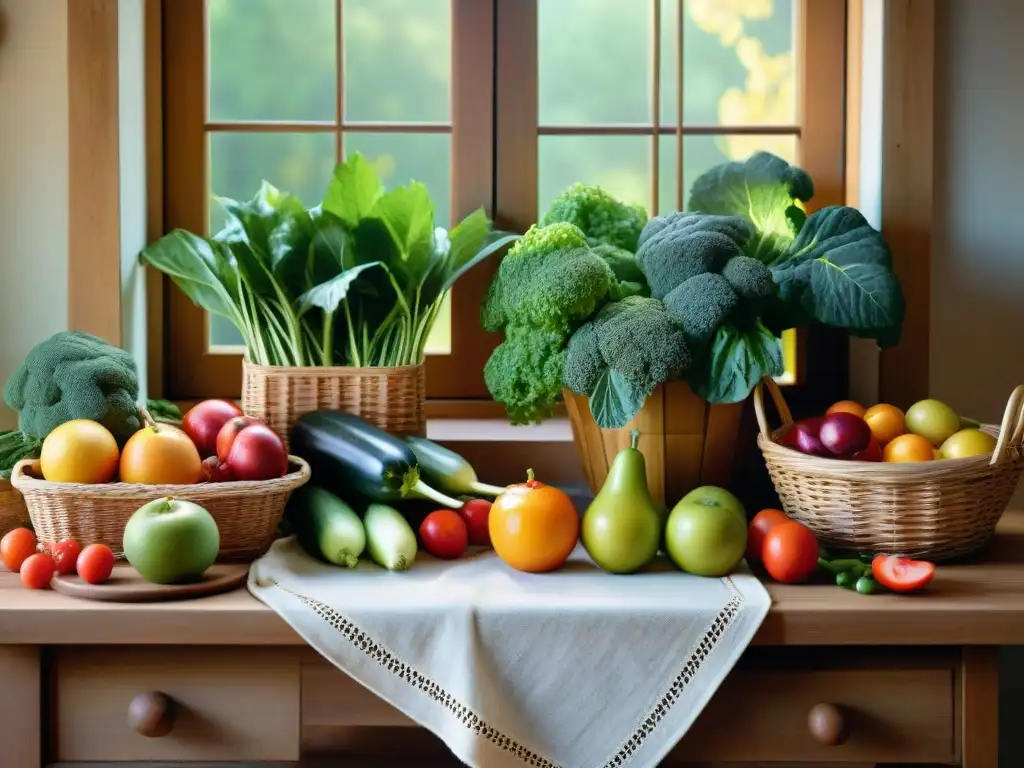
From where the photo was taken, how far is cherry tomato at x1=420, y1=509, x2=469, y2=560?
53.4 inches

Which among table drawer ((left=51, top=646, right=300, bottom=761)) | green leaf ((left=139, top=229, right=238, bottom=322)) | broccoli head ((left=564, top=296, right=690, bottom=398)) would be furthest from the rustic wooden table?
green leaf ((left=139, top=229, right=238, bottom=322))

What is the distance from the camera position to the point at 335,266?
1.61 m

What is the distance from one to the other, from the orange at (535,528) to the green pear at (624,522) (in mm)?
29

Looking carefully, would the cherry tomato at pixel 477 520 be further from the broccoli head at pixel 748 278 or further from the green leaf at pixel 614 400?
the broccoli head at pixel 748 278

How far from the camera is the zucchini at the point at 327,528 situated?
132 centimetres

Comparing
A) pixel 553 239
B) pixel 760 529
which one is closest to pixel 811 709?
pixel 760 529

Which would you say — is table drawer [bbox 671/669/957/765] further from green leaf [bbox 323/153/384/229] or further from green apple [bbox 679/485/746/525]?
green leaf [bbox 323/153/384/229]

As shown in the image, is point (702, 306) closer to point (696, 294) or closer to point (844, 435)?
point (696, 294)

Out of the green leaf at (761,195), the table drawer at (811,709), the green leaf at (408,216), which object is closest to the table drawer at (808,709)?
the table drawer at (811,709)

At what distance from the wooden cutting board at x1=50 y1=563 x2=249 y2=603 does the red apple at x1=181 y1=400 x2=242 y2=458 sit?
225 millimetres

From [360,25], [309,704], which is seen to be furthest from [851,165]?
[309,704]

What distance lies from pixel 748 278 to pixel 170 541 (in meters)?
0.78

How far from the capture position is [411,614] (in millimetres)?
1168

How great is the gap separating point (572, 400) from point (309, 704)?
0.55 meters
